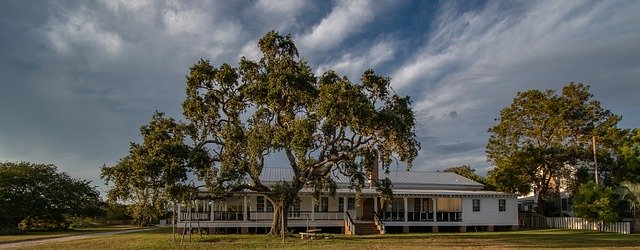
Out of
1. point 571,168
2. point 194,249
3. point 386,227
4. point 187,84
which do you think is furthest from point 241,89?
point 571,168

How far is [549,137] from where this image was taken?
1834 inches

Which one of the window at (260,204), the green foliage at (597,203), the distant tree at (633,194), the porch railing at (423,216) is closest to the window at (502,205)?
the porch railing at (423,216)

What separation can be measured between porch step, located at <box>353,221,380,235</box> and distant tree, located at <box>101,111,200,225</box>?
1354 cm

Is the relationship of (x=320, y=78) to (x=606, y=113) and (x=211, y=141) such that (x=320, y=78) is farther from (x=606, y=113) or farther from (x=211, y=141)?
(x=606, y=113)

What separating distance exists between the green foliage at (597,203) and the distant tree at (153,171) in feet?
91.5

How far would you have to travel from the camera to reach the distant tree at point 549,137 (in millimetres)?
45250

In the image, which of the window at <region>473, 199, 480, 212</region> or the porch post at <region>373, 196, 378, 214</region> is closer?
the porch post at <region>373, 196, 378, 214</region>

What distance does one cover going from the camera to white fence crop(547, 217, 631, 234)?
38969mm

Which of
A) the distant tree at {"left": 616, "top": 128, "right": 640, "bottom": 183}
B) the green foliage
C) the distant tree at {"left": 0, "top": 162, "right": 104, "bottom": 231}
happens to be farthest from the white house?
the distant tree at {"left": 0, "top": 162, "right": 104, "bottom": 231}

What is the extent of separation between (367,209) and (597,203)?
54.7ft

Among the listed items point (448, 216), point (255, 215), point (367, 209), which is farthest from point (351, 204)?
point (255, 215)

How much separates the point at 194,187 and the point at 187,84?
602cm

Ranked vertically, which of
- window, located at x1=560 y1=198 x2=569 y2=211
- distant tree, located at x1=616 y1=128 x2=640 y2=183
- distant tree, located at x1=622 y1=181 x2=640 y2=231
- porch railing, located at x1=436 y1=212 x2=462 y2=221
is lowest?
porch railing, located at x1=436 y1=212 x2=462 y2=221

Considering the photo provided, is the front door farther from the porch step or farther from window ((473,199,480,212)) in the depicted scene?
→ window ((473,199,480,212))
